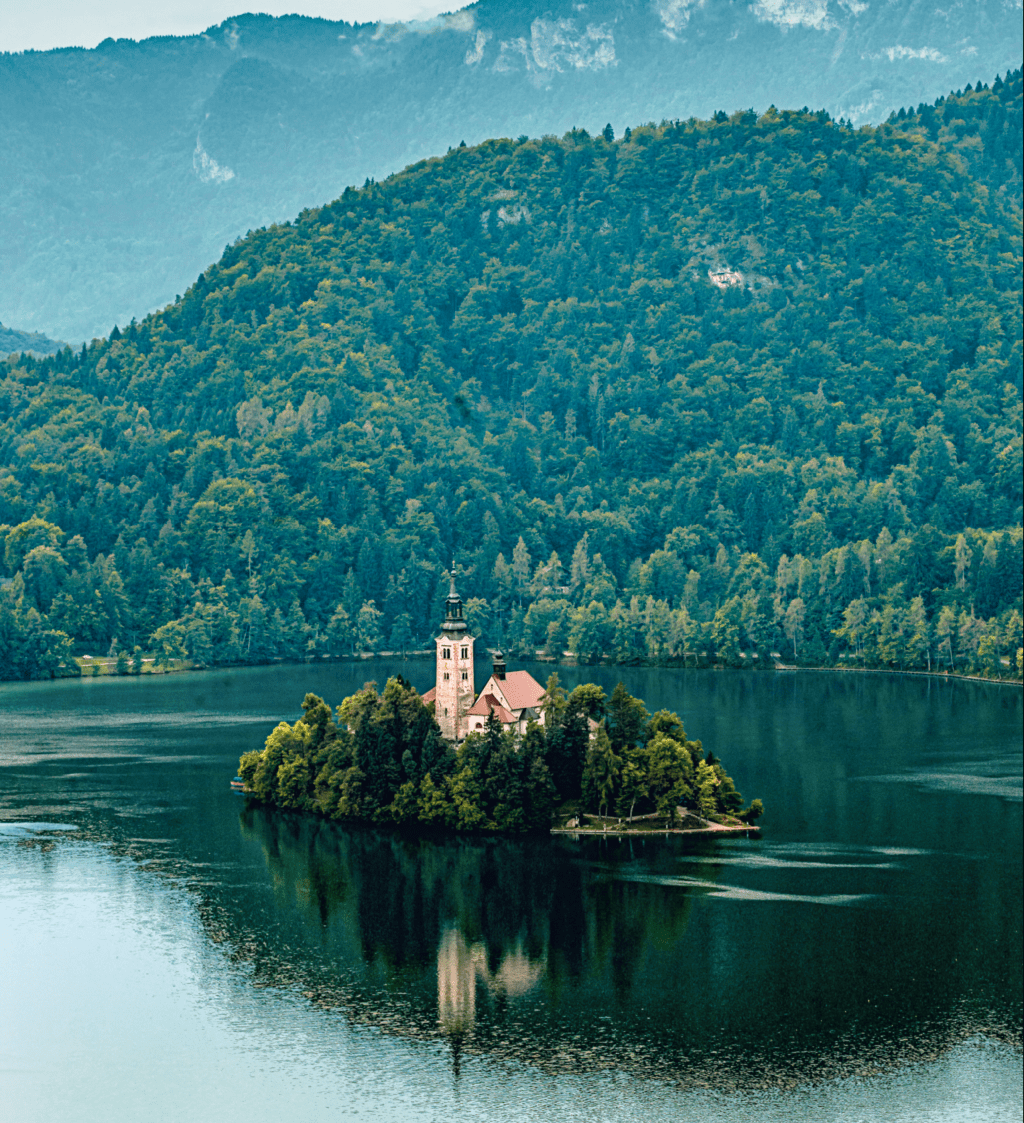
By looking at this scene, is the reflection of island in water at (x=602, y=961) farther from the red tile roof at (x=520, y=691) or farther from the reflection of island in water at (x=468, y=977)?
the red tile roof at (x=520, y=691)

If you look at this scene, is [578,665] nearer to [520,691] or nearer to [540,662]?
[540,662]

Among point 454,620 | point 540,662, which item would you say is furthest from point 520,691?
point 540,662

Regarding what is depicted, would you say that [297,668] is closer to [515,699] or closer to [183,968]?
[515,699]

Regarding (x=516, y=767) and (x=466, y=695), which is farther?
(x=466, y=695)

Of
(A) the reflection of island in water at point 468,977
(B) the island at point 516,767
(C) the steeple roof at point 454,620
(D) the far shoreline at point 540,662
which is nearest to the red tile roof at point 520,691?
(B) the island at point 516,767

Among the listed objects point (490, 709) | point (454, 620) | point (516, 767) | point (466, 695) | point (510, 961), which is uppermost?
point (454, 620)

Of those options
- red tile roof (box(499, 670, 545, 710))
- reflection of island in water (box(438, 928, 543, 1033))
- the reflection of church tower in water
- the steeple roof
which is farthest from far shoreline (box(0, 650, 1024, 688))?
reflection of island in water (box(438, 928, 543, 1033))
